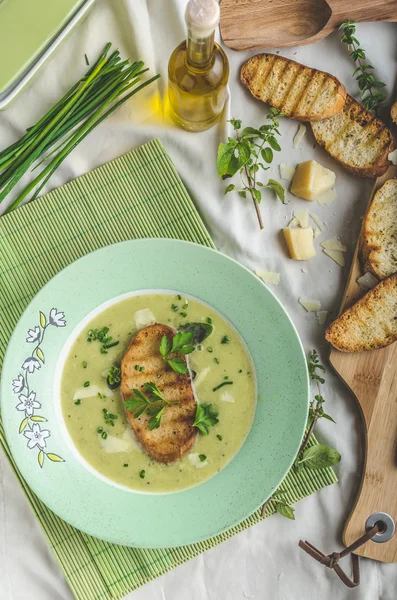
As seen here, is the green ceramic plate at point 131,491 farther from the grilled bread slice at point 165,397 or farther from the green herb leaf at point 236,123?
the green herb leaf at point 236,123

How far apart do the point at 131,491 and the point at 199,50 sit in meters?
1.40

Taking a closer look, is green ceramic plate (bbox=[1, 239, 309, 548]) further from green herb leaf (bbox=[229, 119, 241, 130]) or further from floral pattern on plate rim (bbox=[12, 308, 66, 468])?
green herb leaf (bbox=[229, 119, 241, 130])

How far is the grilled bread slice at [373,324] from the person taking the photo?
2.13 meters

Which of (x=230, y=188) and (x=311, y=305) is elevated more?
(x=230, y=188)

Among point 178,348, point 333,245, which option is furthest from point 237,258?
point 178,348

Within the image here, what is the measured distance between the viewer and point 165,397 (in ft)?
6.54

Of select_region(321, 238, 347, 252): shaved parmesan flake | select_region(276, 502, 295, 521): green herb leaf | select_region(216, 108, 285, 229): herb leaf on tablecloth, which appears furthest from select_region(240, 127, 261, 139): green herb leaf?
select_region(276, 502, 295, 521): green herb leaf

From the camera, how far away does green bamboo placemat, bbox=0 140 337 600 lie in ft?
6.88

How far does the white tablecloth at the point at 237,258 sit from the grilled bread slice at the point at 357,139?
0.17 ft

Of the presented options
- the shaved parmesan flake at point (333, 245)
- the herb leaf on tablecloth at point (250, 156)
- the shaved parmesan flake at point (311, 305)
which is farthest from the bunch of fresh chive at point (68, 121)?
the shaved parmesan flake at point (311, 305)

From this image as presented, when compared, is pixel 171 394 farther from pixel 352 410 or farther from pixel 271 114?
pixel 271 114

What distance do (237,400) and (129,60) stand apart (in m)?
1.27

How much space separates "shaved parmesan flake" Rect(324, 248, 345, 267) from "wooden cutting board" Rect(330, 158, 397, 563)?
0.32 m

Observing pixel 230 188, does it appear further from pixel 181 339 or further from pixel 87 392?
pixel 87 392
